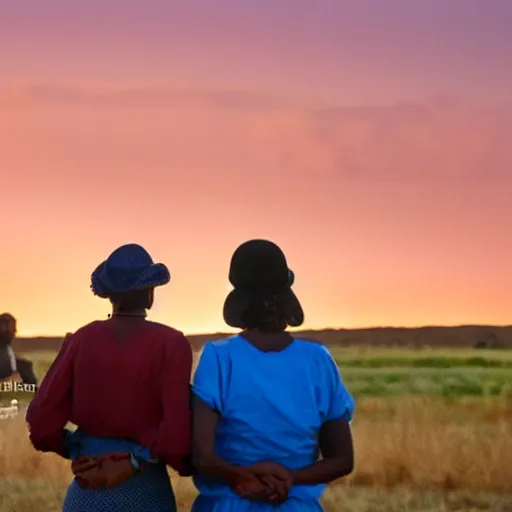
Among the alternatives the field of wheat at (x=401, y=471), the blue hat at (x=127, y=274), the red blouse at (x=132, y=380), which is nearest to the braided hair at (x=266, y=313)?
the red blouse at (x=132, y=380)

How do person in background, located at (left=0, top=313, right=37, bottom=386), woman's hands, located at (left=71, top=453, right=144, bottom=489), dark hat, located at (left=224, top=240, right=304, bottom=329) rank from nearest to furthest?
dark hat, located at (left=224, top=240, right=304, bottom=329)
woman's hands, located at (left=71, top=453, right=144, bottom=489)
person in background, located at (left=0, top=313, right=37, bottom=386)

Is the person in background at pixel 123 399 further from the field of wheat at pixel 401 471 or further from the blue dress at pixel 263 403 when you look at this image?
the field of wheat at pixel 401 471

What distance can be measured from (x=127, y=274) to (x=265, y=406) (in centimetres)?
78

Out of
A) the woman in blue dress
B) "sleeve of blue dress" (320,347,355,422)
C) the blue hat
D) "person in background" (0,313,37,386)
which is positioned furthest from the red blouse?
"person in background" (0,313,37,386)

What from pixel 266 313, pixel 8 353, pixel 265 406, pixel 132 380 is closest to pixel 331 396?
pixel 265 406

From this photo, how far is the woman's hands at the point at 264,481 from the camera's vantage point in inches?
170

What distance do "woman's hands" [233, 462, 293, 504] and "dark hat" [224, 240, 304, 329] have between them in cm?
47

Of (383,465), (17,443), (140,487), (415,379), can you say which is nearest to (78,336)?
(140,487)

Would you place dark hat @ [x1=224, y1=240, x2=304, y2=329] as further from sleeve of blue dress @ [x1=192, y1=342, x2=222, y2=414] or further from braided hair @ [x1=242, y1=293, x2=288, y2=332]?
sleeve of blue dress @ [x1=192, y1=342, x2=222, y2=414]

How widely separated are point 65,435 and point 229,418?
2.76 ft

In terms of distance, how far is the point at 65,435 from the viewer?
4938 mm

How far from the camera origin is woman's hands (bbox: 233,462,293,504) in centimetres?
432

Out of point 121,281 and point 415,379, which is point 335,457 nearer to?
point 121,281

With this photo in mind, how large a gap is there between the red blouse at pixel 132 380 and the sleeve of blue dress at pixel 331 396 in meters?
0.49
